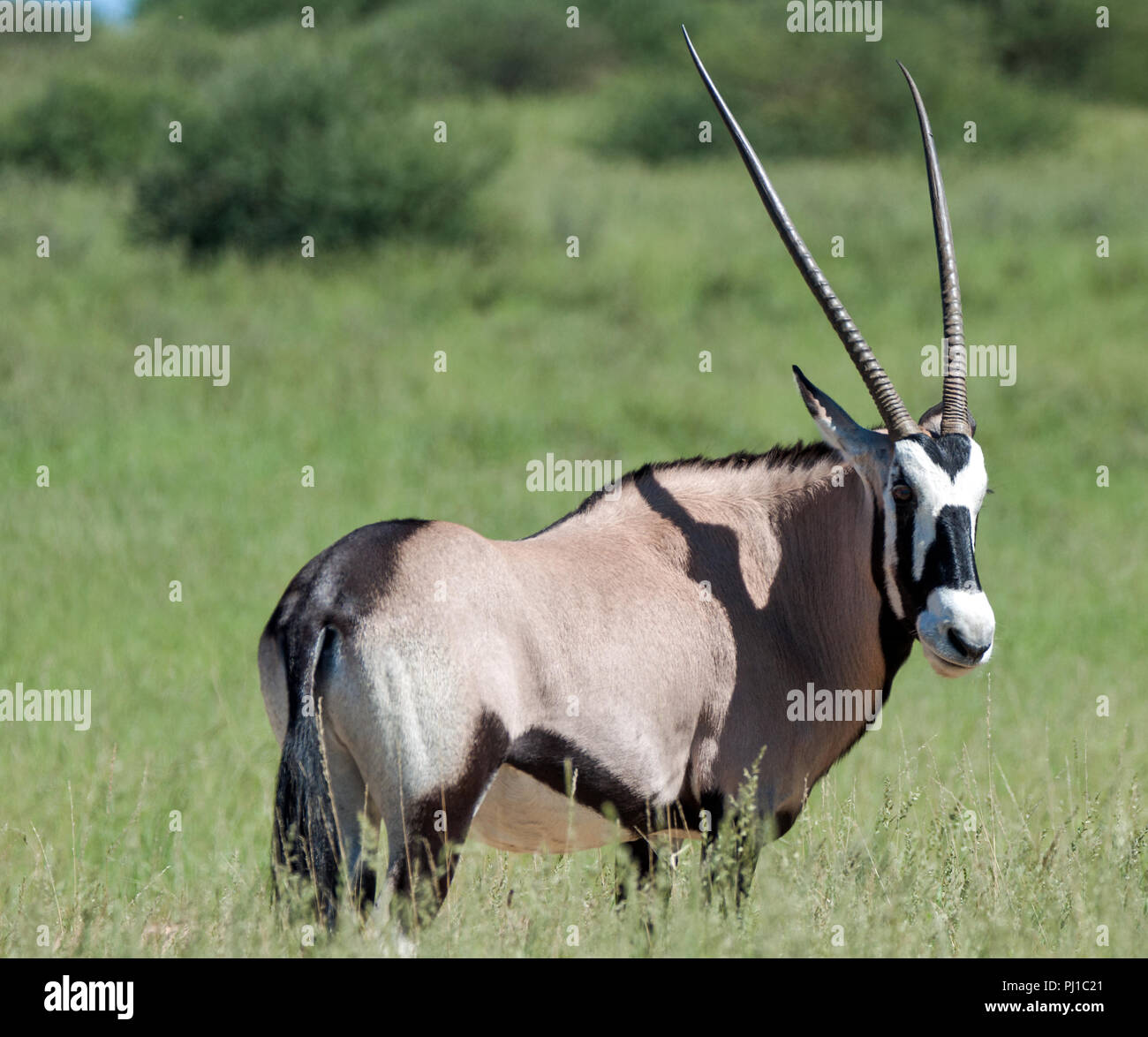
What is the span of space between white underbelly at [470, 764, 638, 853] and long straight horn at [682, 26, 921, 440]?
1415mm

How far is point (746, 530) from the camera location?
4707 millimetres

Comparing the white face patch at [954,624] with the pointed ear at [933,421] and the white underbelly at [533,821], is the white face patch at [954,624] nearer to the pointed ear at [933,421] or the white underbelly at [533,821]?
the pointed ear at [933,421]

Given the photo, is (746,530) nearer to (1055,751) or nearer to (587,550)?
(587,550)

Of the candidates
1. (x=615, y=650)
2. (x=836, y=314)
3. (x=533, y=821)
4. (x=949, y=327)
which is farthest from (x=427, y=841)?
(x=949, y=327)

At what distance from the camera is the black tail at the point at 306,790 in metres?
3.61

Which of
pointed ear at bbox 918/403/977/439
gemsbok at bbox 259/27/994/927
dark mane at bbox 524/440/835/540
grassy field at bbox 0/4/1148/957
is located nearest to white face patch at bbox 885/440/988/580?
gemsbok at bbox 259/27/994/927

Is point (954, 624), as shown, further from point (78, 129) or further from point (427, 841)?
point (78, 129)

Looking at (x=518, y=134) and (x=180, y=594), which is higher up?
(x=518, y=134)

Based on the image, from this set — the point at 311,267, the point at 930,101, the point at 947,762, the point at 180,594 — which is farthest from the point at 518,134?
the point at 947,762

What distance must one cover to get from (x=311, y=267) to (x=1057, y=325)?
9.12 meters

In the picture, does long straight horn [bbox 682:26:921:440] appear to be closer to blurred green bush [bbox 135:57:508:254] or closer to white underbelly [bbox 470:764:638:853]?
white underbelly [bbox 470:764:638:853]

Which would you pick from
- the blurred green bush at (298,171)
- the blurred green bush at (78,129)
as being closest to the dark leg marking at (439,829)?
the blurred green bush at (298,171)

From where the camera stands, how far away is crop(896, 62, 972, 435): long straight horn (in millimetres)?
4484

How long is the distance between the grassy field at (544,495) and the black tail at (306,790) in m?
0.16
